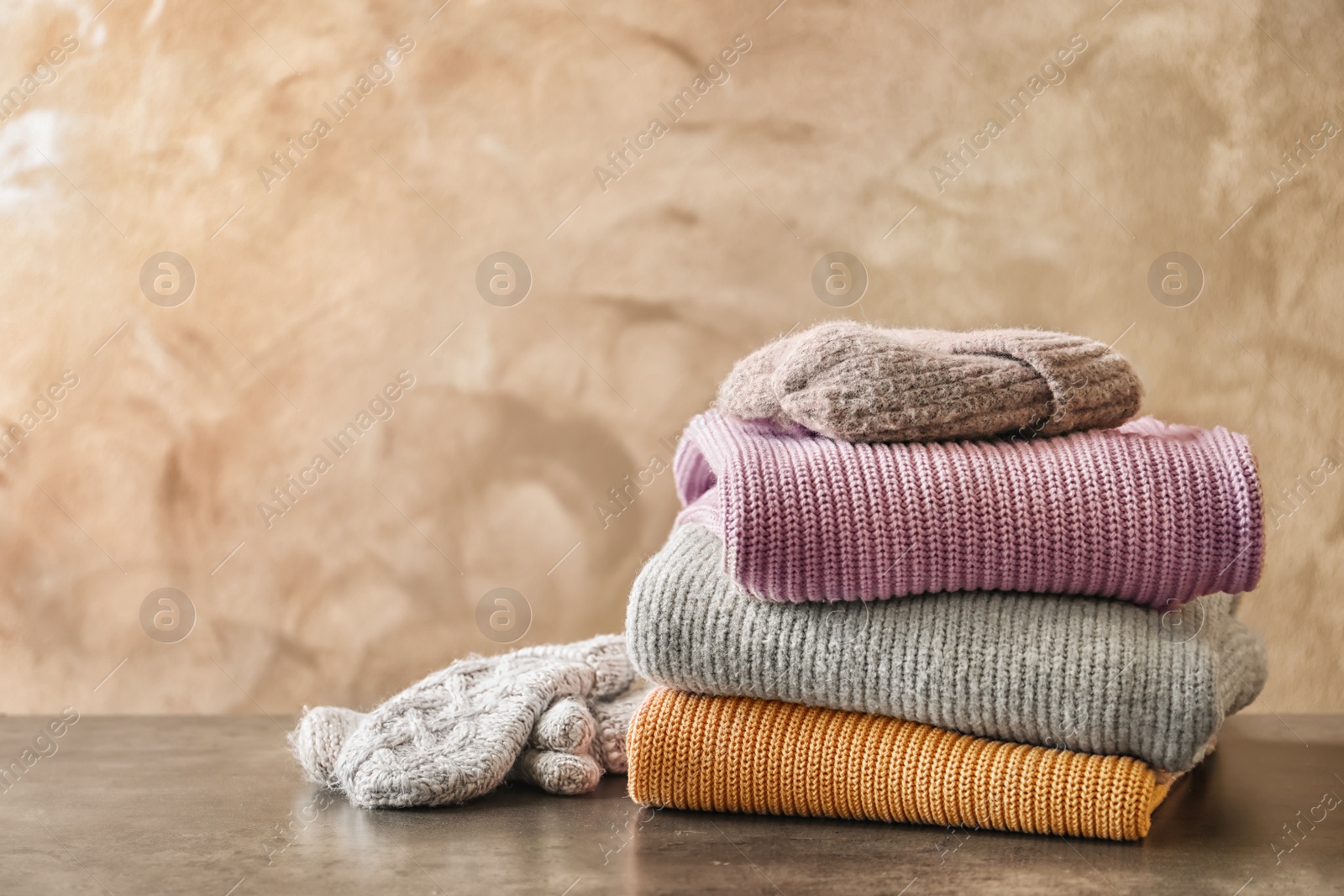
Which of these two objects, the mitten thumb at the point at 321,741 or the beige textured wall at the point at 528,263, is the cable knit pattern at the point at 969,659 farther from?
the beige textured wall at the point at 528,263

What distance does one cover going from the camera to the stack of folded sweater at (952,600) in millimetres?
604

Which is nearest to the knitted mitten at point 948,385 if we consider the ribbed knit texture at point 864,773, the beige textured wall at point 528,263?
the ribbed knit texture at point 864,773

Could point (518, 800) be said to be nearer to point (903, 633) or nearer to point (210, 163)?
point (903, 633)

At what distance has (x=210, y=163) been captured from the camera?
1.18 m

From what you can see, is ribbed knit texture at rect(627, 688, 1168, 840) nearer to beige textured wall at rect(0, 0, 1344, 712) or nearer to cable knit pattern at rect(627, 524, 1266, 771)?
cable knit pattern at rect(627, 524, 1266, 771)

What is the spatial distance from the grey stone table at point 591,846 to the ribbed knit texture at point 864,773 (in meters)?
0.01

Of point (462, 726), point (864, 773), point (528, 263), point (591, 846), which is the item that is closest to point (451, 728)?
point (462, 726)

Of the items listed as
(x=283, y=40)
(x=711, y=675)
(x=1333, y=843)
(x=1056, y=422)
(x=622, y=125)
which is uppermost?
(x=283, y=40)

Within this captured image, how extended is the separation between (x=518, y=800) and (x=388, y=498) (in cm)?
53

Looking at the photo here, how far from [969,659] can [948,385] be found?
5.8 inches

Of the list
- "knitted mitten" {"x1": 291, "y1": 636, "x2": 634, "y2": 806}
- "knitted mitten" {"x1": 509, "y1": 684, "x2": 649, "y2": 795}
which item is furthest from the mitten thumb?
"knitted mitten" {"x1": 509, "y1": 684, "x2": 649, "y2": 795}

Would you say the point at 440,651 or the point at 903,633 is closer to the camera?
the point at 903,633

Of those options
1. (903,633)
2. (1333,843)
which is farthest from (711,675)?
(1333,843)

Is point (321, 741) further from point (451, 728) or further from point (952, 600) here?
point (952, 600)
